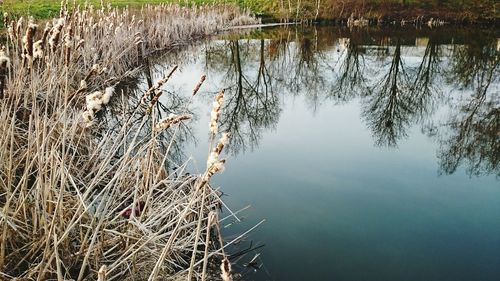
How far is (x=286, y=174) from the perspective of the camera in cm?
542

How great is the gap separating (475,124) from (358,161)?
11.0 ft

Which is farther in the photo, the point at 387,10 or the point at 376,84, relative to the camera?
the point at 387,10

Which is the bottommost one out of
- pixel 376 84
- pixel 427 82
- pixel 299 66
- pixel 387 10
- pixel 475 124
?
pixel 475 124

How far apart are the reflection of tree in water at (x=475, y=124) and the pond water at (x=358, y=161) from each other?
26 millimetres

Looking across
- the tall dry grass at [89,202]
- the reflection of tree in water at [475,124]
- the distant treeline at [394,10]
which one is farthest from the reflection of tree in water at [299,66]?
the distant treeline at [394,10]

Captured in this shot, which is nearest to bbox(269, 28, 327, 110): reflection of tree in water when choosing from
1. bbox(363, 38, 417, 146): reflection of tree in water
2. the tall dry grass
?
bbox(363, 38, 417, 146): reflection of tree in water

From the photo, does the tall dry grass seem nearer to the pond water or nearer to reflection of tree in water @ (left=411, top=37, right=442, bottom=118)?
the pond water

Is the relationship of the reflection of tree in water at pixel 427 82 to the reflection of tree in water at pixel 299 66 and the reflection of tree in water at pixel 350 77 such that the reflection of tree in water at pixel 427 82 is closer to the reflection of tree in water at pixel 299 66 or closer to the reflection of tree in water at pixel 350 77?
→ the reflection of tree in water at pixel 350 77

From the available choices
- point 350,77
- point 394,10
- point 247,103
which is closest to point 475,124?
point 350,77

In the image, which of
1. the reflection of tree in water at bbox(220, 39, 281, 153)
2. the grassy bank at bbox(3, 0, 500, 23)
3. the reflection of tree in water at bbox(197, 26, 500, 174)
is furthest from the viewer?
the grassy bank at bbox(3, 0, 500, 23)

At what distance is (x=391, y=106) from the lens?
9.68 meters

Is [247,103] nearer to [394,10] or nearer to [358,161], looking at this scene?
[358,161]

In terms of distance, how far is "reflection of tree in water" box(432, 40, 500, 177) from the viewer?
598 cm

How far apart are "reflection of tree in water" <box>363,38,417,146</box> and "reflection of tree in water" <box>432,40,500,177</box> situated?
81 centimetres
